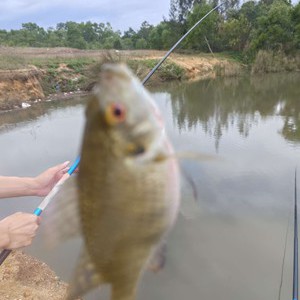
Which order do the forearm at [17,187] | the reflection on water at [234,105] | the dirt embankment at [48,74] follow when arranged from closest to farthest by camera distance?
the forearm at [17,187] < the reflection on water at [234,105] < the dirt embankment at [48,74]

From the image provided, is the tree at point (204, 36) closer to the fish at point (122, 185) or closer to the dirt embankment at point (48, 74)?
the dirt embankment at point (48, 74)

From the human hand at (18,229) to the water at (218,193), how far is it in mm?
530

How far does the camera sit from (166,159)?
2.83ft

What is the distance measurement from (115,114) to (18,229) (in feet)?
4.56

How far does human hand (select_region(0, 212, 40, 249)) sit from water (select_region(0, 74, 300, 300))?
53cm

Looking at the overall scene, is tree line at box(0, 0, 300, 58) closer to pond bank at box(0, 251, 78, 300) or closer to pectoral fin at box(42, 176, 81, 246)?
pond bank at box(0, 251, 78, 300)

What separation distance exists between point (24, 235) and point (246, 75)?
29685 millimetres

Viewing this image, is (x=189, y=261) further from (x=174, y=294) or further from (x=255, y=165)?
(x=255, y=165)

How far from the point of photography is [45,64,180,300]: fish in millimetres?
838

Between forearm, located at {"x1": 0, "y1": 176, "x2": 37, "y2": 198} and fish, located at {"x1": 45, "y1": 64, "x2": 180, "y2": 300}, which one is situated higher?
fish, located at {"x1": 45, "y1": 64, "x2": 180, "y2": 300}

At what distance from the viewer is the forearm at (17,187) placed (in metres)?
2.73

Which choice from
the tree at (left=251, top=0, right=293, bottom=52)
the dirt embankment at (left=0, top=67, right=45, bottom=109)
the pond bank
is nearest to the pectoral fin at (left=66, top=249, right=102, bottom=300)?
the pond bank

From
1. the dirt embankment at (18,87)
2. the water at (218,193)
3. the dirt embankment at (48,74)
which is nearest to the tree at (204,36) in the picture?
the dirt embankment at (48,74)

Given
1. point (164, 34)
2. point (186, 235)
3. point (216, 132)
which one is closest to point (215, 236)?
point (186, 235)
